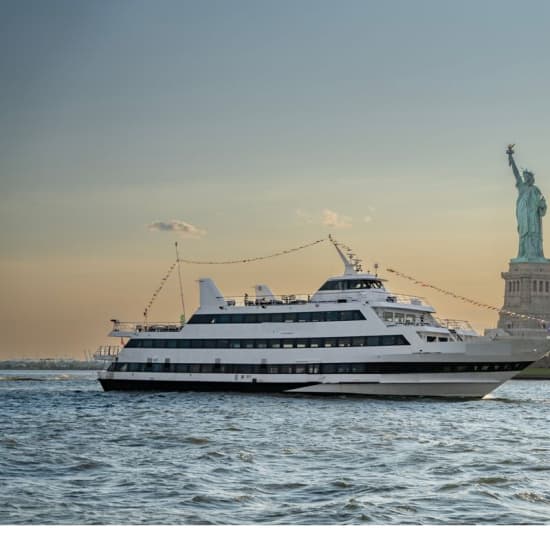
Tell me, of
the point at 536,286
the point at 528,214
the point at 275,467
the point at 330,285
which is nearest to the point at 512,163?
the point at 528,214

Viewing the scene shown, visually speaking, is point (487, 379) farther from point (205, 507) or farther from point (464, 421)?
point (205, 507)

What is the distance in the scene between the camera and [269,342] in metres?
42.1

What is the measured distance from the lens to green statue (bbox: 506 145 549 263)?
10512cm

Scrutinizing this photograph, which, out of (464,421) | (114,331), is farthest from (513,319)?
(464,421)

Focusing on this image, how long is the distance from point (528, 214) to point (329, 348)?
240 ft

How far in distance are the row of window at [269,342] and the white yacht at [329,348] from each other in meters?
0.04

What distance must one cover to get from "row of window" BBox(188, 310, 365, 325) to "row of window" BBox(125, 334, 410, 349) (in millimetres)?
713

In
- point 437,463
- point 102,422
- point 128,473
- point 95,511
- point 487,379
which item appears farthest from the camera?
point 487,379

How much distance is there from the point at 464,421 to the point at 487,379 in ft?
37.3

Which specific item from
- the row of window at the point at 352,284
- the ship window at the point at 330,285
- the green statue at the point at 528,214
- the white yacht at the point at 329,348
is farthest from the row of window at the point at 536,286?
the ship window at the point at 330,285

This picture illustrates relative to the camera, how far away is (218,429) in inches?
1016

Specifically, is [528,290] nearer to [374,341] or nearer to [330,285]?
[330,285]

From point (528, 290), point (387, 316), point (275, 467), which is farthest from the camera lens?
point (528, 290)

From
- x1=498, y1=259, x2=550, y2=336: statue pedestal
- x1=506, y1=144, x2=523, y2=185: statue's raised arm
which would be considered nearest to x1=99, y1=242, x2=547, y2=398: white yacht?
x1=506, y1=144, x2=523, y2=185: statue's raised arm
